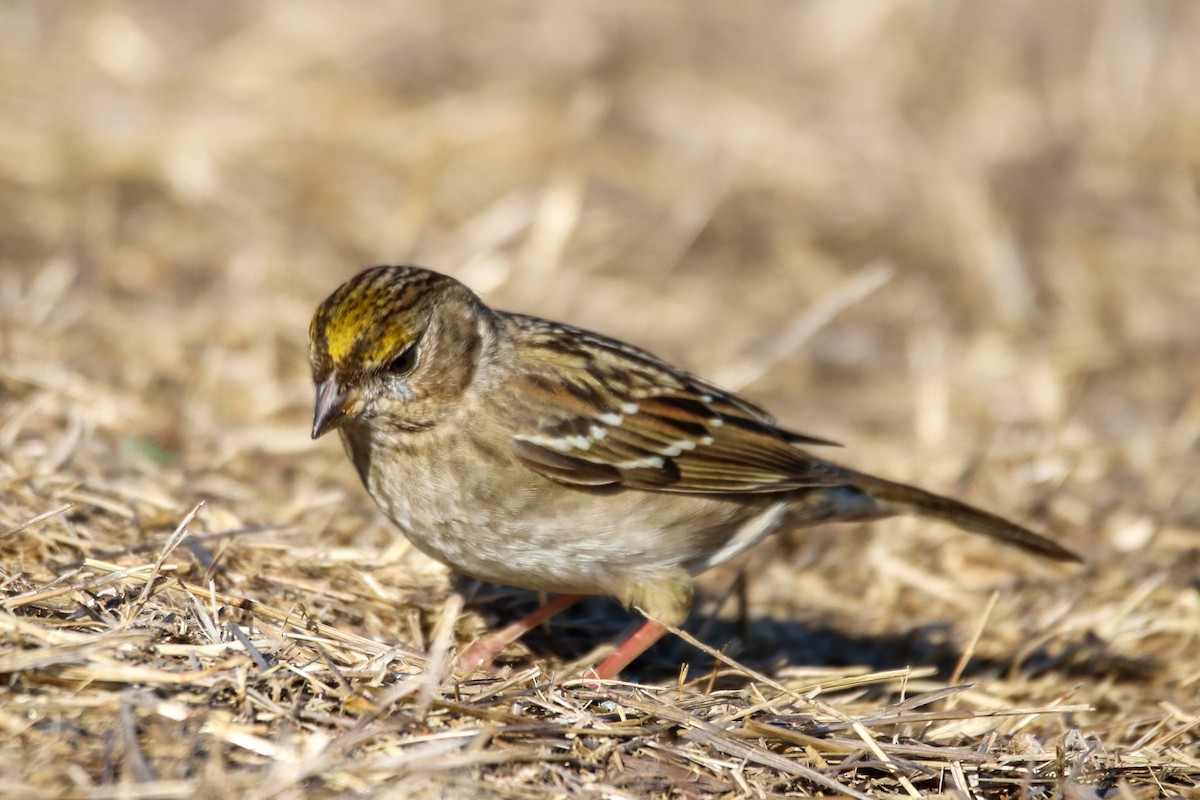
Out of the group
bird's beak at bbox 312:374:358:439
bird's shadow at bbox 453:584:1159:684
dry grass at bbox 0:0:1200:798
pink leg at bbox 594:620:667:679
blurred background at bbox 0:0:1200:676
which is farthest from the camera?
blurred background at bbox 0:0:1200:676

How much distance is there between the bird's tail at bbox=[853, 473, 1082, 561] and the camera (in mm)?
5176

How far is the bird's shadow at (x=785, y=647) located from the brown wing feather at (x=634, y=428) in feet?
2.19

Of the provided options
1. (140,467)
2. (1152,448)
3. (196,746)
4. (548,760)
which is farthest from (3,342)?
(1152,448)

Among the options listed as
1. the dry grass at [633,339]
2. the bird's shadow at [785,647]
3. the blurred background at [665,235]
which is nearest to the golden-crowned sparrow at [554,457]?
the bird's shadow at [785,647]

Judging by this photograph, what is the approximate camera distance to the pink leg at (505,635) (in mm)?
4668

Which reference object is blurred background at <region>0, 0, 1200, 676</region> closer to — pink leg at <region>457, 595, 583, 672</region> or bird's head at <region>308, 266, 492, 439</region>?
pink leg at <region>457, 595, 583, 672</region>

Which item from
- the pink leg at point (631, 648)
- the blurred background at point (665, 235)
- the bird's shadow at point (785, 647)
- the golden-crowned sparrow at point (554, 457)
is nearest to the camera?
the golden-crowned sparrow at point (554, 457)

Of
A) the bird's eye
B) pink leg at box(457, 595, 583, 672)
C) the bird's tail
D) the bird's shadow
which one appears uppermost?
the bird's tail

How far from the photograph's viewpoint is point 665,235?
8.87m

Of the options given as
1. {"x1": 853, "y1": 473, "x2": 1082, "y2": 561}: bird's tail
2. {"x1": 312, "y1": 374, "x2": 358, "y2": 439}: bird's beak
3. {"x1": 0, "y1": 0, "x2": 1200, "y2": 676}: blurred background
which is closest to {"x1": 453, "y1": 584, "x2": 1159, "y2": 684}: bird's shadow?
{"x1": 0, "y1": 0, "x2": 1200, "y2": 676}: blurred background

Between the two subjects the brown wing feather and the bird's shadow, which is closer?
the brown wing feather

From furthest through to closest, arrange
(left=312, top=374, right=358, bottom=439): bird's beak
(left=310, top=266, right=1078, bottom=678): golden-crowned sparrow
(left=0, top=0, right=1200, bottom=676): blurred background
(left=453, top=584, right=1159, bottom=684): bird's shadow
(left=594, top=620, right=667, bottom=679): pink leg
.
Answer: (left=0, top=0, right=1200, bottom=676): blurred background < (left=453, top=584, right=1159, bottom=684): bird's shadow < (left=594, top=620, right=667, bottom=679): pink leg < (left=310, top=266, right=1078, bottom=678): golden-crowned sparrow < (left=312, top=374, right=358, bottom=439): bird's beak

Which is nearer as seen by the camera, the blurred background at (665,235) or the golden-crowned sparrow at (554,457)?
the golden-crowned sparrow at (554,457)

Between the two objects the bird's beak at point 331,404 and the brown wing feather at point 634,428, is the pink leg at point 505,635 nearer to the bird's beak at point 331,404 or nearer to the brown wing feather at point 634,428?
the brown wing feather at point 634,428
